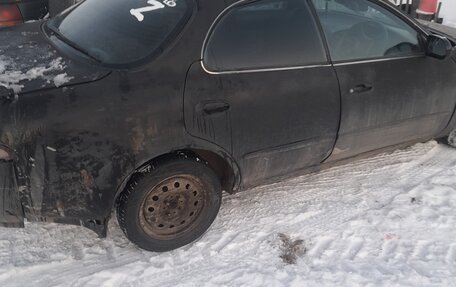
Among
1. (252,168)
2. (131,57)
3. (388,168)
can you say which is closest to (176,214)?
(252,168)

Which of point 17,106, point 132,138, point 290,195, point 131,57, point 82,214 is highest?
point 131,57

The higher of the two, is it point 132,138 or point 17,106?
point 17,106

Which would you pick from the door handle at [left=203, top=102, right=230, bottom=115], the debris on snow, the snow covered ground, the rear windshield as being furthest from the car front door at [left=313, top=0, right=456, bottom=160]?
the rear windshield

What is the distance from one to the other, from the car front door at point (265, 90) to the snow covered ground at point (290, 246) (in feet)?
1.27

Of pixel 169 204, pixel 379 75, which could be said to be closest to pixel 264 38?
pixel 379 75

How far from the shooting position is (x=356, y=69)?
3334 millimetres

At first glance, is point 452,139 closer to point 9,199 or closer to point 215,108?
point 215,108

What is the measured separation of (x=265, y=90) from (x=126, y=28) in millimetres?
944

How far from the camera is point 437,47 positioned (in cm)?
362

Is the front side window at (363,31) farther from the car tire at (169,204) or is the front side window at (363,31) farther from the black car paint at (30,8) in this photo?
the black car paint at (30,8)

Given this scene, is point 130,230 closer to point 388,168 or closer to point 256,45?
point 256,45

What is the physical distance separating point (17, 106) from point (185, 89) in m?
0.89

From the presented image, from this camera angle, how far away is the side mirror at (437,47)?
3.62 meters

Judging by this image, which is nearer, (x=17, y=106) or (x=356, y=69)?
(x=17, y=106)
